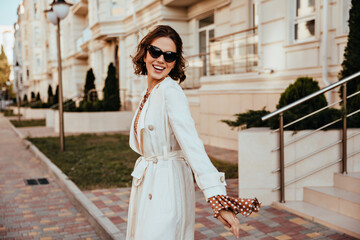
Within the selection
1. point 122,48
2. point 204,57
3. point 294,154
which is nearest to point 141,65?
point 294,154

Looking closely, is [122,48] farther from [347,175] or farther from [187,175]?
[187,175]

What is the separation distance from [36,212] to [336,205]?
4.28m

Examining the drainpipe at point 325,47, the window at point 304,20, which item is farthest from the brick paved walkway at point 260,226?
the window at point 304,20

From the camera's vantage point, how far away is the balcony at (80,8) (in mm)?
25853

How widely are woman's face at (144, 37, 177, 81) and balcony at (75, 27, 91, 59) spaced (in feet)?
78.5

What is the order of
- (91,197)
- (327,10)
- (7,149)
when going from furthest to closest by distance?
(7,149)
(327,10)
(91,197)

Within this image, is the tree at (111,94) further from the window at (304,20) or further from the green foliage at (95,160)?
the window at (304,20)

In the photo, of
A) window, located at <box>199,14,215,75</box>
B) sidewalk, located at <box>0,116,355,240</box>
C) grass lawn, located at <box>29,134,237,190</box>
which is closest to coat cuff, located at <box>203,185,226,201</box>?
sidewalk, located at <box>0,116,355,240</box>

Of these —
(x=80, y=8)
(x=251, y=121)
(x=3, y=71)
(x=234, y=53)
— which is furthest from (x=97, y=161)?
(x=3, y=71)

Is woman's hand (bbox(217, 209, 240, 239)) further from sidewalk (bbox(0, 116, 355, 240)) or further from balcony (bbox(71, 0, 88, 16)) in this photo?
balcony (bbox(71, 0, 88, 16))

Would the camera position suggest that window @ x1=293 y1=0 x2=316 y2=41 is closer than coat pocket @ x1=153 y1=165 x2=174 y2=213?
No

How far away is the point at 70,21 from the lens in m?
30.6

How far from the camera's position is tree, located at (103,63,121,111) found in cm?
1873

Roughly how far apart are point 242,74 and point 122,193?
18.4ft
